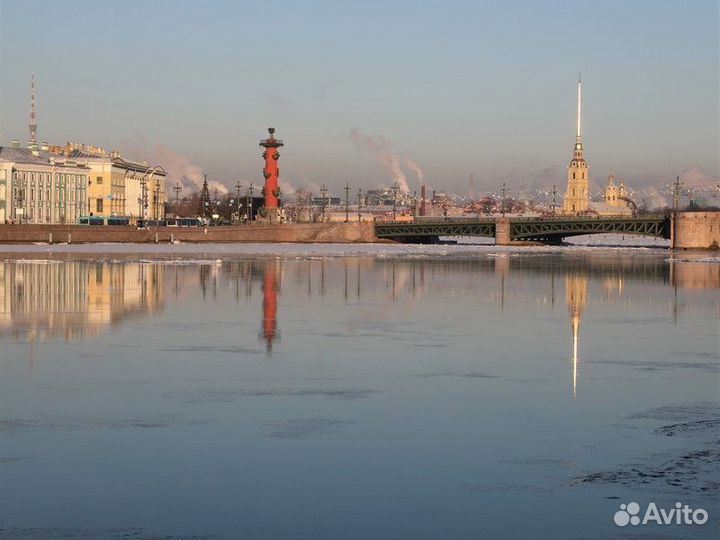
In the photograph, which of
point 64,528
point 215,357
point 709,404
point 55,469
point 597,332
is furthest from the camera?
point 597,332

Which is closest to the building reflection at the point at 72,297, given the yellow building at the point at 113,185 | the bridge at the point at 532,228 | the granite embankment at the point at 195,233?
the granite embankment at the point at 195,233

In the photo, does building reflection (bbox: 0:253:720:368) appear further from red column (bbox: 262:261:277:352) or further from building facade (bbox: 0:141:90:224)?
building facade (bbox: 0:141:90:224)

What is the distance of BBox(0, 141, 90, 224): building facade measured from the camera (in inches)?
4296

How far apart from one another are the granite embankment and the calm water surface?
214 feet

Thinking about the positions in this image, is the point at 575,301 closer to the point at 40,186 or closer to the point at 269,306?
the point at 269,306

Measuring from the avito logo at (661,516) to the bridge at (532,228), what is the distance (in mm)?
79123

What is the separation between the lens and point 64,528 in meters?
9.10

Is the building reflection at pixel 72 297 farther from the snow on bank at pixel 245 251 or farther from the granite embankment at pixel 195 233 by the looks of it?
the granite embankment at pixel 195 233

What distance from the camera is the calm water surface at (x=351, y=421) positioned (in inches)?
378

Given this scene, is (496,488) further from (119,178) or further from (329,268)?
(119,178)

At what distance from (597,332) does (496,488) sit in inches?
523

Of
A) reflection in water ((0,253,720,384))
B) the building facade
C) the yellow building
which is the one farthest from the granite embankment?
reflection in water ((0,253,720,384))

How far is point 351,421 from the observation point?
43.3 ft

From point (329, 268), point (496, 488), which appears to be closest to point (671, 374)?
point (496, 488)
